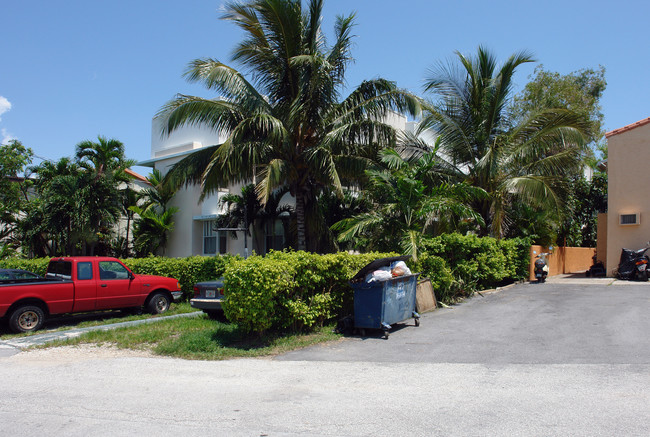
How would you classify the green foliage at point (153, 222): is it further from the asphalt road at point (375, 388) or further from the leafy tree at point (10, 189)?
the asphalt road at point (375, 388)

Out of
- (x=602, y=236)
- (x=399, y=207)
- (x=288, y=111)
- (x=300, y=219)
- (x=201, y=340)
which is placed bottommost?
(x=201, y=340)

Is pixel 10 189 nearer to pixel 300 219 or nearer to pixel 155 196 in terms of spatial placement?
pixel 155 196

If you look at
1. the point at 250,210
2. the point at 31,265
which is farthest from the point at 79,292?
the point at 250,210

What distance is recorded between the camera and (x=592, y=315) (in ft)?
37.7

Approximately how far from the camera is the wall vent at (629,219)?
718 inches

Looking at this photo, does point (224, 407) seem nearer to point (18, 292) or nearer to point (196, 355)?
point (196, 355)

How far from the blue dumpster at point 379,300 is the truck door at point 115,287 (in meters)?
6.14

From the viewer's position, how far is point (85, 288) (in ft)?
39.9

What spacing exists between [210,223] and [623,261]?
1666 cm

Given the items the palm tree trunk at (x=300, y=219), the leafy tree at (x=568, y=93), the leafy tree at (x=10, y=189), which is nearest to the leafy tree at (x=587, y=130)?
the leafy tree at (x=568, y=93)

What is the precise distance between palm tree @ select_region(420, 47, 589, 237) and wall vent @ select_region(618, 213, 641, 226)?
101 inches

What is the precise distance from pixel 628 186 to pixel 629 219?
120 cm

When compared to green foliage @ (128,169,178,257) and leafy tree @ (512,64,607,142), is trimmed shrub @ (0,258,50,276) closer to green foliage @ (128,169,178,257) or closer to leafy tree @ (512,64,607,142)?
green foliage @ (128,169,178,257)

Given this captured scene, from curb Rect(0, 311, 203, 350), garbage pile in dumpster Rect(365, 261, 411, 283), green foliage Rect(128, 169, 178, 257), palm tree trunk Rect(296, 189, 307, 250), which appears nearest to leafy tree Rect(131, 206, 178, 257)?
green foliage Rect(128, 169, 178, 257)
